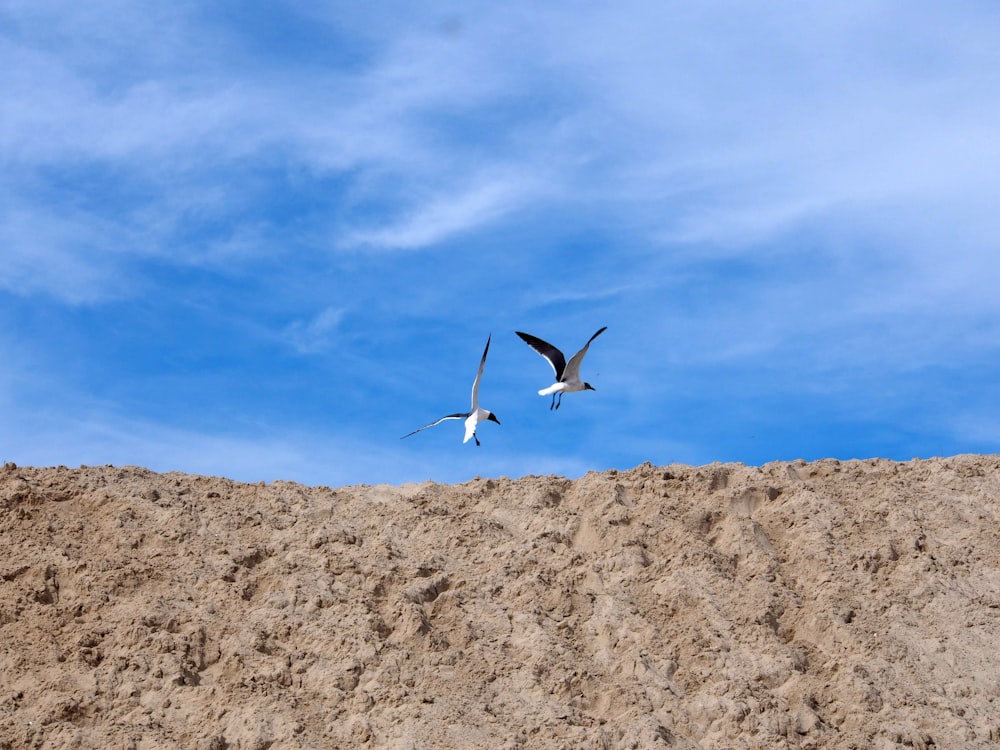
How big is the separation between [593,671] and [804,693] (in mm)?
2513

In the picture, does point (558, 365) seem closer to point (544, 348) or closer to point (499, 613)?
point (544, 348)

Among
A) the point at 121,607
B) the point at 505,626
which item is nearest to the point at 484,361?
the point at 505,626

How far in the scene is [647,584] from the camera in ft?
49.6

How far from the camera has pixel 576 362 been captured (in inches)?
742

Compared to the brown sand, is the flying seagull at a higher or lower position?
higher

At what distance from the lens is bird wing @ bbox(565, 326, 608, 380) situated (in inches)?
734

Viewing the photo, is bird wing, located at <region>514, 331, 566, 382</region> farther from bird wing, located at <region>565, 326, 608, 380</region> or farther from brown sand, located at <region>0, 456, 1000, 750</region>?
brown sand, located at <region>0, 456, 1000, 750</region>

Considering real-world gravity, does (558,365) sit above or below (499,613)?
above

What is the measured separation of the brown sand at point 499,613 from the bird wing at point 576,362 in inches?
92.7

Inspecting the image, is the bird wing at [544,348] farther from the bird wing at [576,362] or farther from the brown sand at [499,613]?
the brown sand at [499,613]

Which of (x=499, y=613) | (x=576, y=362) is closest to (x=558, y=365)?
(x=576, y=362)

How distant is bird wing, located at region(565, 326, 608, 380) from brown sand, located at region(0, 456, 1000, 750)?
235 cm

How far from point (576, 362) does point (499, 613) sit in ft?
18.5

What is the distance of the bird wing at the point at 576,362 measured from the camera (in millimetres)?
18656
